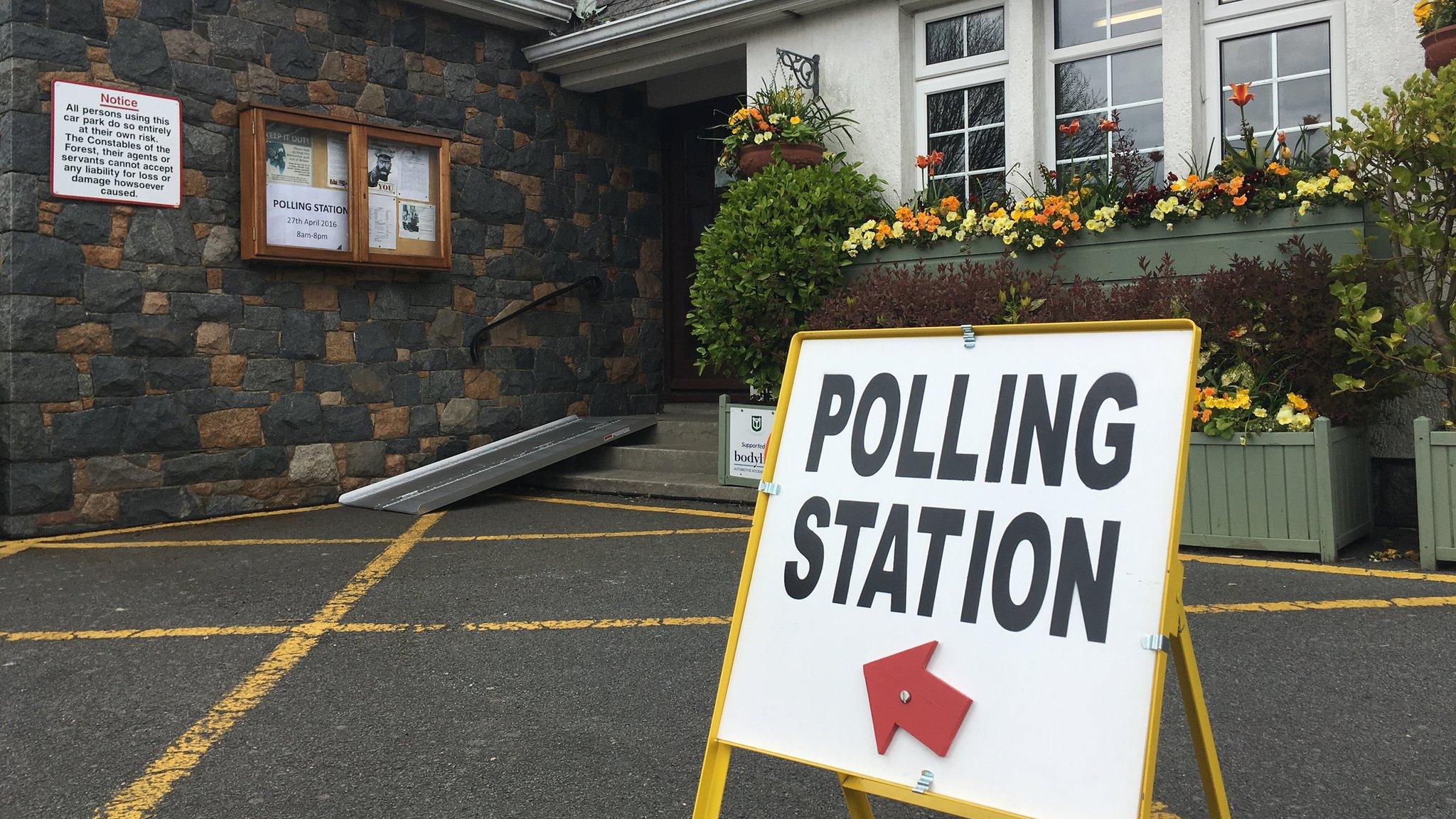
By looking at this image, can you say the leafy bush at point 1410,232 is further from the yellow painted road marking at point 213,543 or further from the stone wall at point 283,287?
the stone wall at point 283,287

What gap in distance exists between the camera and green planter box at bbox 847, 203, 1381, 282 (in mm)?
5672

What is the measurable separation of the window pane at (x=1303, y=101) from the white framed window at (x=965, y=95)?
5.66ft

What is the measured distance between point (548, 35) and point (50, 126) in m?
3.92

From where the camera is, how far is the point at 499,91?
882 centimetres

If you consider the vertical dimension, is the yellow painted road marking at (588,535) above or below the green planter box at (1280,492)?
below

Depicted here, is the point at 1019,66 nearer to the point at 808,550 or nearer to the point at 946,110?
the point at 946,110

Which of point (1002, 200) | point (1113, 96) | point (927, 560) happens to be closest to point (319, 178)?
point (1002, 200)

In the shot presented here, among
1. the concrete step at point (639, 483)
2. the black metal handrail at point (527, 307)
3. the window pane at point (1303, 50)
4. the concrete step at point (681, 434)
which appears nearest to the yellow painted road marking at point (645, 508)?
the concrete step at point (639, 483)

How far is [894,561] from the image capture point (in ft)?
6.79

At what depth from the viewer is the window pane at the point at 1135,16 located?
6.87 m

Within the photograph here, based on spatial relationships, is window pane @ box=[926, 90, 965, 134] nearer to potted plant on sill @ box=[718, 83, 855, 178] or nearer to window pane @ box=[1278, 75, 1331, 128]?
potted plant on sill @ box=[718, 83, 855, 178]

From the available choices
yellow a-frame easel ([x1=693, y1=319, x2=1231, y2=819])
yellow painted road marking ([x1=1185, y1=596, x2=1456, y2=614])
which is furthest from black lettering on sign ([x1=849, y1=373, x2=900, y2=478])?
yellow painted road marking ([x1=1185, y1=596, x2=1456, y2=614])

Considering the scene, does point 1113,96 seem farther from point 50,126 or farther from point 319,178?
point 50,126

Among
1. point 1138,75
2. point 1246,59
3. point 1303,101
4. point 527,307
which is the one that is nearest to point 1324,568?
point 1303,101
